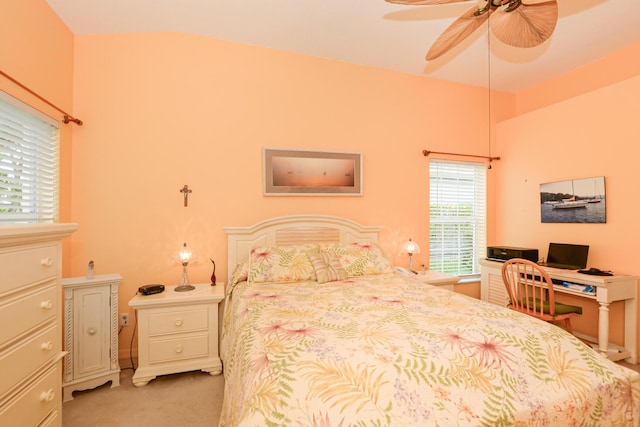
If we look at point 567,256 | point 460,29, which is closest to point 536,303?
point 567,256

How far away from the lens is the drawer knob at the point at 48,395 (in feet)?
4.51

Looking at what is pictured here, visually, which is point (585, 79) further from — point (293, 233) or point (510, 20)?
point (293, 233)

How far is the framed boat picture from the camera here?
2961 mm

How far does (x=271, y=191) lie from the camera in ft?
10.00

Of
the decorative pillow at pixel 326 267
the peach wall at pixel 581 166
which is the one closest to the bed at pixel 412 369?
the decorative pillow at pixel 326 267

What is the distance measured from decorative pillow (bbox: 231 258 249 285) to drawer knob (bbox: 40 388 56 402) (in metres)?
1.27

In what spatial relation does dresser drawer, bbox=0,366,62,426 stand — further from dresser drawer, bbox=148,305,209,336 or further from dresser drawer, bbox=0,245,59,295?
dresser drawer, bbox=148,305,209,336

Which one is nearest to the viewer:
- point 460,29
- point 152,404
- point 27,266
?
point 27,266

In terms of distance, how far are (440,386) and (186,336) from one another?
6.55 feet

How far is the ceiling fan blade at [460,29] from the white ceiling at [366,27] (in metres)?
0.70

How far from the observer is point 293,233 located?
3.03 meters

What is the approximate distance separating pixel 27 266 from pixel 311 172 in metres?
2.30

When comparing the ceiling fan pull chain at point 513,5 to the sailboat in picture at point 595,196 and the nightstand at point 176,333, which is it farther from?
the nightstand at point 176,333

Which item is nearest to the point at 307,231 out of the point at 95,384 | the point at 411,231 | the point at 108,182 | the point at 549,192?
the point at 411,231
